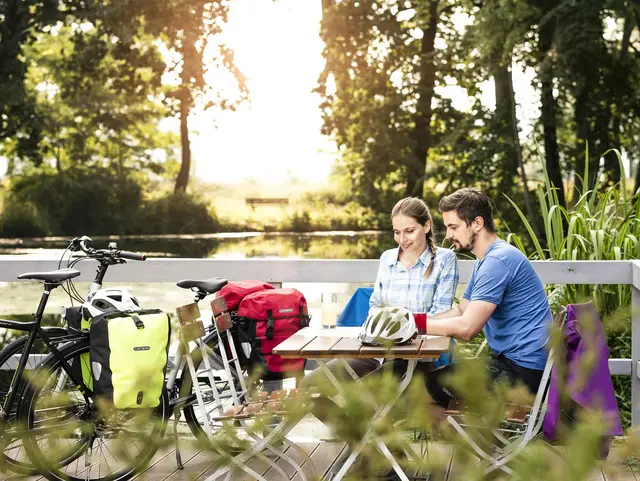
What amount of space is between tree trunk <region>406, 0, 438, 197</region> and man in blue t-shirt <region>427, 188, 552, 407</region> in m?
7.20

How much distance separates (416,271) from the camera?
11.5 ft

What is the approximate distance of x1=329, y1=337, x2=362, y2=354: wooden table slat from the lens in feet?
8.97

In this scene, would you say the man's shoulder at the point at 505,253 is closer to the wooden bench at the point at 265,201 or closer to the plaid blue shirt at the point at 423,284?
the plaid blue shirt at the point at 423,284

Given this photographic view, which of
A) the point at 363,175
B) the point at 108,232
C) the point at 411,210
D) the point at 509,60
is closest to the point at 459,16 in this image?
the point at 509,60

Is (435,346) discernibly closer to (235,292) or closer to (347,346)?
(347,346)

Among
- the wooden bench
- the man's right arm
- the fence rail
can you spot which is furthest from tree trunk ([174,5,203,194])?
the man's right arm

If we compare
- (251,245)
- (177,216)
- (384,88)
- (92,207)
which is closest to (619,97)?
(384,88)

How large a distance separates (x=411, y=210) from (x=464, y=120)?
713 cm

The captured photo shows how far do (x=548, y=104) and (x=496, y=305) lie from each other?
7.52 m

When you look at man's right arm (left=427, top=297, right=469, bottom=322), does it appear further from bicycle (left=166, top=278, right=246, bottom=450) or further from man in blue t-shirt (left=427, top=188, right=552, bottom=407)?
bicycle (left=166, top=278, right=246, bottom=450)

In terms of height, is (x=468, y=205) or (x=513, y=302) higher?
(x=468, y=205)

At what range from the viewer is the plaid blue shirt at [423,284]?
3.44 metres

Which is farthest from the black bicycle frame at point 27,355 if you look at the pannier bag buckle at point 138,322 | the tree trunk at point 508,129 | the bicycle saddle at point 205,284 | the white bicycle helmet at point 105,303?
the tree trunk at point 508,129

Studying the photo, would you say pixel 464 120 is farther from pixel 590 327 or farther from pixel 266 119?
pixel 590 327
